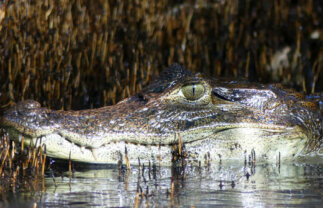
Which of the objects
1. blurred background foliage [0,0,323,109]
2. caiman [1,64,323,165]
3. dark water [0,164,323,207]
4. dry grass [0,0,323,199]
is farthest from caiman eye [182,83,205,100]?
dry grass [0,0,323,199]

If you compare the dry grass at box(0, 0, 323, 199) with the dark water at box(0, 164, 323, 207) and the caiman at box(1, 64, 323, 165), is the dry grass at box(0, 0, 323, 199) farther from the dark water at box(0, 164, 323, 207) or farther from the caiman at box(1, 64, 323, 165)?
the dark water at box(0, 164, 323, 207)

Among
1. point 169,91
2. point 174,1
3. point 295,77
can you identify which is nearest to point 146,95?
point 169,91

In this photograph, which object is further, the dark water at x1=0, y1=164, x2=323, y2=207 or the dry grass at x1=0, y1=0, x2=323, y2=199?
the dry grass at x1=0, y1=0, x2=323, y2=199

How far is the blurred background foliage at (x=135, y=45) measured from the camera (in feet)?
21.5

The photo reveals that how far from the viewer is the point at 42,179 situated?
13.8 feet

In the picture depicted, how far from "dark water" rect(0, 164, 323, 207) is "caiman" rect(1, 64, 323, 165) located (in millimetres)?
145

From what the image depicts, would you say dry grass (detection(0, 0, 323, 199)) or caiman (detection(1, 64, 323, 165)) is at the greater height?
dry grass (detection(0, 0, 323, 199))

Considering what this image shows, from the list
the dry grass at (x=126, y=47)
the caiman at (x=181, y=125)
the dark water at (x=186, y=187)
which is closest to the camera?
the dark water at (x=186, y=187)

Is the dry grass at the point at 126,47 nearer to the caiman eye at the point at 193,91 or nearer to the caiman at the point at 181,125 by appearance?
the caiman at the point at 181,125

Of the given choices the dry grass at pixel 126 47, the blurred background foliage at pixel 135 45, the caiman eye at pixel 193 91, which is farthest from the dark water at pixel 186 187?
the blurred background foliage at pixel 135 45

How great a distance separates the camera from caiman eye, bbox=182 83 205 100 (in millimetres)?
4895

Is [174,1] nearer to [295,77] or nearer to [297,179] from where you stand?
[295,77]

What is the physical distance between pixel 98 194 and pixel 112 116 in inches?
44.5

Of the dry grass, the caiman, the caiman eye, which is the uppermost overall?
the dry grass
